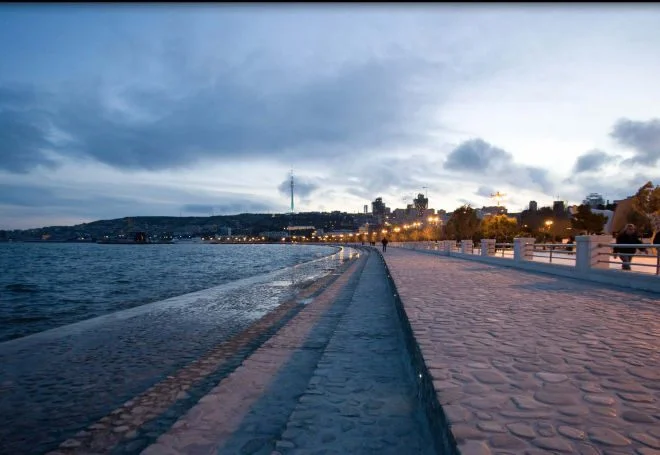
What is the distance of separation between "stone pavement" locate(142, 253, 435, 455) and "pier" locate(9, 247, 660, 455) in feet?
0.06

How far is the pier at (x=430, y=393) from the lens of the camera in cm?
305

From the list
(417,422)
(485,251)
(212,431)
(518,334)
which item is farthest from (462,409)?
(485,251)

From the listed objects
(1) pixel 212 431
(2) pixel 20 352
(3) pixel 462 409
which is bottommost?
(2) pixel 20 352

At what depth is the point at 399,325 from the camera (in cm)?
854

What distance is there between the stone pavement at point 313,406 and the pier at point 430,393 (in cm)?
2

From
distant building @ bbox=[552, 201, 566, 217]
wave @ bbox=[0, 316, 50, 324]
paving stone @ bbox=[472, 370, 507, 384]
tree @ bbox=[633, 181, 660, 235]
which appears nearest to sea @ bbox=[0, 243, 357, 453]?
wave @ bbox=[0, 316, 50, 324]

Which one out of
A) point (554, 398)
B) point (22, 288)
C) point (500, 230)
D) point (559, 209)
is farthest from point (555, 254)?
point (559, 209)

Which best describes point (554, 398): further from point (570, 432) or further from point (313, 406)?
point (313, 406)

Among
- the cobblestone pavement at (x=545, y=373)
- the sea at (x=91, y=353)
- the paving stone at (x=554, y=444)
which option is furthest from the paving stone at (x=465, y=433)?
the sea at (x=91, y=353)

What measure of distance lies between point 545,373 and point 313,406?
2420 mm

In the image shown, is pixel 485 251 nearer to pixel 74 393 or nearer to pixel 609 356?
pixel 609 356

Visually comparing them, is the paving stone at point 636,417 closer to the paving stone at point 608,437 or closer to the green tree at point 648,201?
the paving stone at point 608,437

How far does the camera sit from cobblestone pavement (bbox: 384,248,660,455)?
112 inches

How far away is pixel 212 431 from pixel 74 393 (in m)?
3.46
